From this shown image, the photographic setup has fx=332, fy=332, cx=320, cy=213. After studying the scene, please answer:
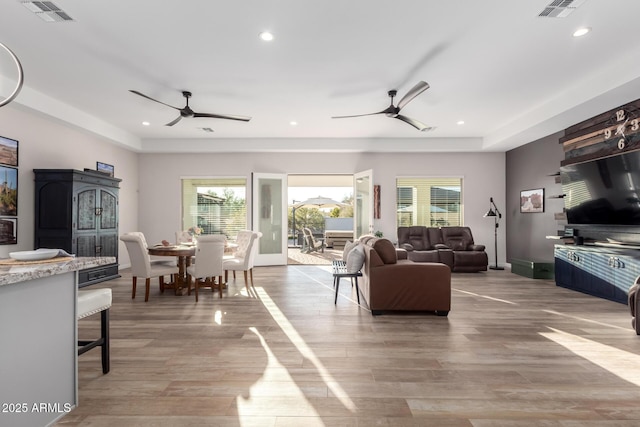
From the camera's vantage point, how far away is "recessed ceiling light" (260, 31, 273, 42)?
3.29 meters

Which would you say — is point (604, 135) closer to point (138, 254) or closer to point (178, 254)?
point (178, 254)

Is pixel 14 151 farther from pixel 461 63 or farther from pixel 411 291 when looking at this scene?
pixel 461 63

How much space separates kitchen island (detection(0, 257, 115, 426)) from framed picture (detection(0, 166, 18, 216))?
3.75 meters

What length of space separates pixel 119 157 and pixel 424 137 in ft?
22.4

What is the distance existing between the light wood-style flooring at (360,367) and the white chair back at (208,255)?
1.65 ft

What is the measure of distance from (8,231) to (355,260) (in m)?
4.86

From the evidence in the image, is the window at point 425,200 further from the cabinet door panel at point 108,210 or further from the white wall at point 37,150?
the white wall at point 37,150

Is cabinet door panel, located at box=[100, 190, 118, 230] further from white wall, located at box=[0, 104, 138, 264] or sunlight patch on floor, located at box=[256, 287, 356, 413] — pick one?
sunlight patch on floor, located at box=[256, 287, 356, 413]

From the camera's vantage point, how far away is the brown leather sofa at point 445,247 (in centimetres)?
689

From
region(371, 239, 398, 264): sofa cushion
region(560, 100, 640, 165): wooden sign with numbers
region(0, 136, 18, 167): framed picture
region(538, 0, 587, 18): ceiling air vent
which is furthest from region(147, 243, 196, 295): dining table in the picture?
region(560, 100, 640, 165): wooden sign with numbers

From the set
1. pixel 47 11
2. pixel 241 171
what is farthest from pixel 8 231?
pixel 241 171

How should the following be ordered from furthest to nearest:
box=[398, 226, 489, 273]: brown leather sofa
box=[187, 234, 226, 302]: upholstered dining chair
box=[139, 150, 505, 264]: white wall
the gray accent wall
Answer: box=[139, 150, 505, 264]: white wall
box=[398, 226, 489, 273]: brown leather sofa
the gray accent wall
box=[187, 234, 226, 302]: upholstered dining chair

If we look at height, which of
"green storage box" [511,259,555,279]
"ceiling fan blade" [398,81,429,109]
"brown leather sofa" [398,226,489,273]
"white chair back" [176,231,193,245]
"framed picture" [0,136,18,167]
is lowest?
"green storage box" [511,259,555,279]

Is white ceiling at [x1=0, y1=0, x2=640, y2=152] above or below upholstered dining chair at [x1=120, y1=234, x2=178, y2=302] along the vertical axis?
above
